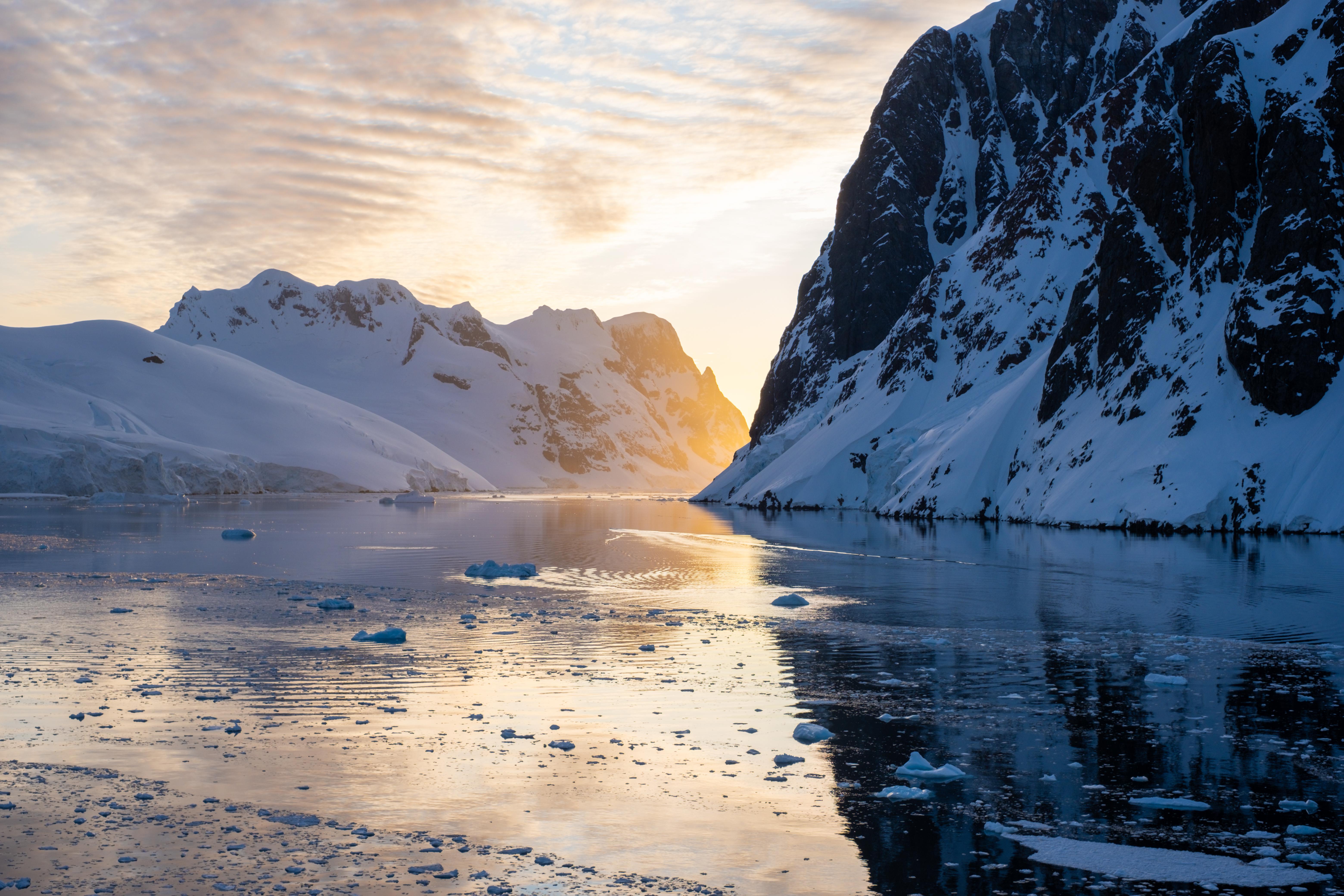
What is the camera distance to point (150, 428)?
160 metres

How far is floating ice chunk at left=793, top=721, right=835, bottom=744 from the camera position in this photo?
14.0 meters

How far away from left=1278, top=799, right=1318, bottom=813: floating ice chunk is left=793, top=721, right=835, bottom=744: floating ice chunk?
501cm

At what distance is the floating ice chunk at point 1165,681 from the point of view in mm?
17547

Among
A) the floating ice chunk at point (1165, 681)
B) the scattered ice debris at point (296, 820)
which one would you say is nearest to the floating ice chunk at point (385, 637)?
the scattered ice debris at point (296, 820)

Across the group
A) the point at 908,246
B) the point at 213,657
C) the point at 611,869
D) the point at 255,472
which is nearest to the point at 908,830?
the point at 611,869

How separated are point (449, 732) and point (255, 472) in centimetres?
15434

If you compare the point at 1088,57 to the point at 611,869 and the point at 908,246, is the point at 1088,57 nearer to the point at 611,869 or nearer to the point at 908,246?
the point at 908,246

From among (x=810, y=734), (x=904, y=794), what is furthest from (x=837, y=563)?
(x=904, y=794)

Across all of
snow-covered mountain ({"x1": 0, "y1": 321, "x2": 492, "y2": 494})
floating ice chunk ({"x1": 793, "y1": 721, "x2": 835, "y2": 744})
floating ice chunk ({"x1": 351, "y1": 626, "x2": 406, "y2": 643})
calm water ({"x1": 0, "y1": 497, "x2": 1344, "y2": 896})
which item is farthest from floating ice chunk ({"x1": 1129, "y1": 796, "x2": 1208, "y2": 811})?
snow-covered mountain ({"x1": 0, "y1": 321, "x2": 492, "y2": 494})

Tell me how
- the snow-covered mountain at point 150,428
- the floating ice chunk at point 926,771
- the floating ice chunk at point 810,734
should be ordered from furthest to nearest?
1. the snow-covered mountain at point 150,428
2. the floating ice chunk at point 810,734
3. the floating ice chunk at point 926,771

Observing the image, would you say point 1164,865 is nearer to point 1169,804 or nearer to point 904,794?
point 1169,804

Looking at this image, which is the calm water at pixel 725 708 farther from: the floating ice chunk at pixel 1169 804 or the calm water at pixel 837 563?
the calm water at pixel 837 563

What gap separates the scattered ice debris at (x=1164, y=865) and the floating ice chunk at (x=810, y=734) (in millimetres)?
4179

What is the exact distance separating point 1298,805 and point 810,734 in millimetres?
5299
